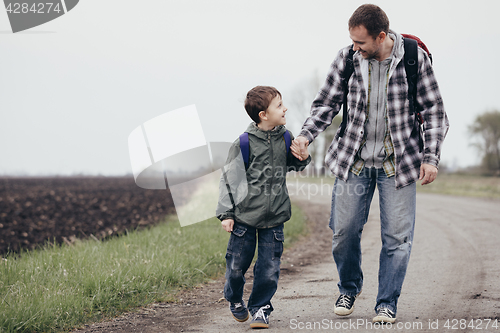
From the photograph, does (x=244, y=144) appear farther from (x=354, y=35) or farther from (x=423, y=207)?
(x=423, y=207)

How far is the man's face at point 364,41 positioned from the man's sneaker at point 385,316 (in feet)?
5.83

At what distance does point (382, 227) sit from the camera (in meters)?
3.43

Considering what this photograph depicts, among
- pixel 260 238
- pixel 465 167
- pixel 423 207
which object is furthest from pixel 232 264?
pixel 465 167

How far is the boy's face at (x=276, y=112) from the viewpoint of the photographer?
3311mm

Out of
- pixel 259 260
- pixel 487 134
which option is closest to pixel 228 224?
pixel 259 260

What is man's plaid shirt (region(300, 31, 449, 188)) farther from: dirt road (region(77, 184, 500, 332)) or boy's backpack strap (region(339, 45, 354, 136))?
dirt road (region(77, 184, 500, 332))

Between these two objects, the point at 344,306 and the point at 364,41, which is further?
the point at 344,306

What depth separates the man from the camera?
327 cm

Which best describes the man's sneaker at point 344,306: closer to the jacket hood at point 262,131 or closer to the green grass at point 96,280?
the jacket hood at point 262,131

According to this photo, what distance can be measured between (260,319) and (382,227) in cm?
111

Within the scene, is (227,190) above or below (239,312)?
above

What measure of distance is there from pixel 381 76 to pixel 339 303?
169cm

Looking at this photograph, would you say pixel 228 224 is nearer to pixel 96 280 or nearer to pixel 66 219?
pixel 96 280

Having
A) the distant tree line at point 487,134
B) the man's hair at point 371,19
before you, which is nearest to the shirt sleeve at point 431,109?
the man's hair at point 371,19
